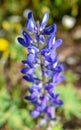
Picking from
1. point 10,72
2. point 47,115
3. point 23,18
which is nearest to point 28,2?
point 23,18

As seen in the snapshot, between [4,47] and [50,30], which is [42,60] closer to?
[50,30]

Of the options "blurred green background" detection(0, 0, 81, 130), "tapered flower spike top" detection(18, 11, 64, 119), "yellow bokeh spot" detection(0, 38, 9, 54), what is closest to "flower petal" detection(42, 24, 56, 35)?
"tapered flower spike top" detection(18, 11, 64, 119)

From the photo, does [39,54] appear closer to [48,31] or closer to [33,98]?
[48,31]

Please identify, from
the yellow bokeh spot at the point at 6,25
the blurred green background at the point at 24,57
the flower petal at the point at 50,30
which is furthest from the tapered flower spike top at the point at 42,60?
the yellow bokeh spot at the point at 6,25

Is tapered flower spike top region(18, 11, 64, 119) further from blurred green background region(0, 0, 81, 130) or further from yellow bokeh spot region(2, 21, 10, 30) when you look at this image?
yellow bokeh spot region(2, 21, 10, 30)

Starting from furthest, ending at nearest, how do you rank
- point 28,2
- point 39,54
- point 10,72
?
point 28,2
point 10,72
point 39,54

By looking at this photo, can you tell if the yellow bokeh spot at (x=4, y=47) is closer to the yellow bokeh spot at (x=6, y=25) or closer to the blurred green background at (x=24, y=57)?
the blurred green background at (x=24, y=57)
